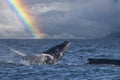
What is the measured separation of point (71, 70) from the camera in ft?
200

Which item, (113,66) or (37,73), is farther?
(113,66)

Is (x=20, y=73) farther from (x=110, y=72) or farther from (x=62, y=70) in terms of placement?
(x=110, y=72)

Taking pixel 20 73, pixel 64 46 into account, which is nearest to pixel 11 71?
pixel 20 73

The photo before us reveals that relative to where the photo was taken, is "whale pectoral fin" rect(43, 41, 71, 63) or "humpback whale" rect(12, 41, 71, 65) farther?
"whale pectoral fin" rect(43, 41, 71, 63)

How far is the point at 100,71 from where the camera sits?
59.7 metres

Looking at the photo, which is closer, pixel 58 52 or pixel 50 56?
pixel 50 56

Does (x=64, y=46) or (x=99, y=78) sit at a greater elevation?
(x=64, y=46)

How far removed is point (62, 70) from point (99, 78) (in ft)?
28.6

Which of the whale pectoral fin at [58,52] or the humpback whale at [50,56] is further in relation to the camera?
the whale pectoral fin at [58,52]

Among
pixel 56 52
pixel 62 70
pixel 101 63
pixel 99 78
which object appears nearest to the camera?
pixel 99 78

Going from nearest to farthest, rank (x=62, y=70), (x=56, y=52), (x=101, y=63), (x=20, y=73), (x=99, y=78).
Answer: (x=99, y=78)
(x=20, y=73)
(x=62, y=70)
(x=56, y=52)
(x=101, y=63)

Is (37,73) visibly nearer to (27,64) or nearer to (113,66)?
(27,64)

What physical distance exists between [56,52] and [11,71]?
8.98 m

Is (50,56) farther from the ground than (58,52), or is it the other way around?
(58,52)
